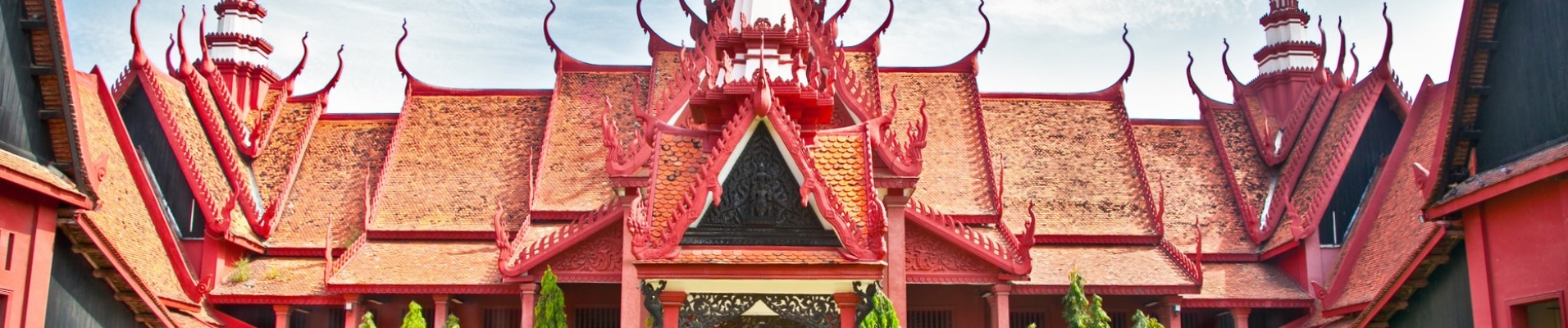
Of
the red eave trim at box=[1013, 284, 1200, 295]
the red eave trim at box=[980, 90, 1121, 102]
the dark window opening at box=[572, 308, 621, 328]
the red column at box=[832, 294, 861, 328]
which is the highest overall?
the red eave trim at box=[980, 90, 1121, 102]


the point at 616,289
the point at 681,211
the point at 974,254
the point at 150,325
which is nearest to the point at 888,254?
the point at 974,254

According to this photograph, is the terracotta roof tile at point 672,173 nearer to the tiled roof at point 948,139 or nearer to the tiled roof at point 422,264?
the tiled roof at point 422,264

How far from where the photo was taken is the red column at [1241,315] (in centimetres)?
2224

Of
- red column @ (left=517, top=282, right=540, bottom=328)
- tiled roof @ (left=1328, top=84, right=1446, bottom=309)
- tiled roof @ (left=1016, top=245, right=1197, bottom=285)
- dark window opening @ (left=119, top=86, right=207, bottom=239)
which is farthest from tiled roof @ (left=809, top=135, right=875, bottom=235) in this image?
dark window opening @ (left=119, top=86, right=207, bottom=239)

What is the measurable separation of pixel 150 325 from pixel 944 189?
11.7 metres

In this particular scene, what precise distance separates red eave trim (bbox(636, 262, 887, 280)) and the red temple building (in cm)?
2

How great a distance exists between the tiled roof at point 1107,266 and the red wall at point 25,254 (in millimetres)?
11686

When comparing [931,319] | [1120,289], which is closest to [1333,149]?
[1120,289]

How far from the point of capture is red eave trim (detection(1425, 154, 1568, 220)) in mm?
12703

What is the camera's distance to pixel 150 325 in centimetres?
1753

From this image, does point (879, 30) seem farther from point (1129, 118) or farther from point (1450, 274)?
point (1450, 274)

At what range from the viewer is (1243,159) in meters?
26.7

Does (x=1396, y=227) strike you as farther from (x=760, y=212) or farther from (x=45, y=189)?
(x=45, y=189)

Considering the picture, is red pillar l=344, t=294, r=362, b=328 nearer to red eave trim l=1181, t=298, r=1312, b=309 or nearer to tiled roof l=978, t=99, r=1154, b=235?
tiled roof l=978, t=99, r=1154, b=235
